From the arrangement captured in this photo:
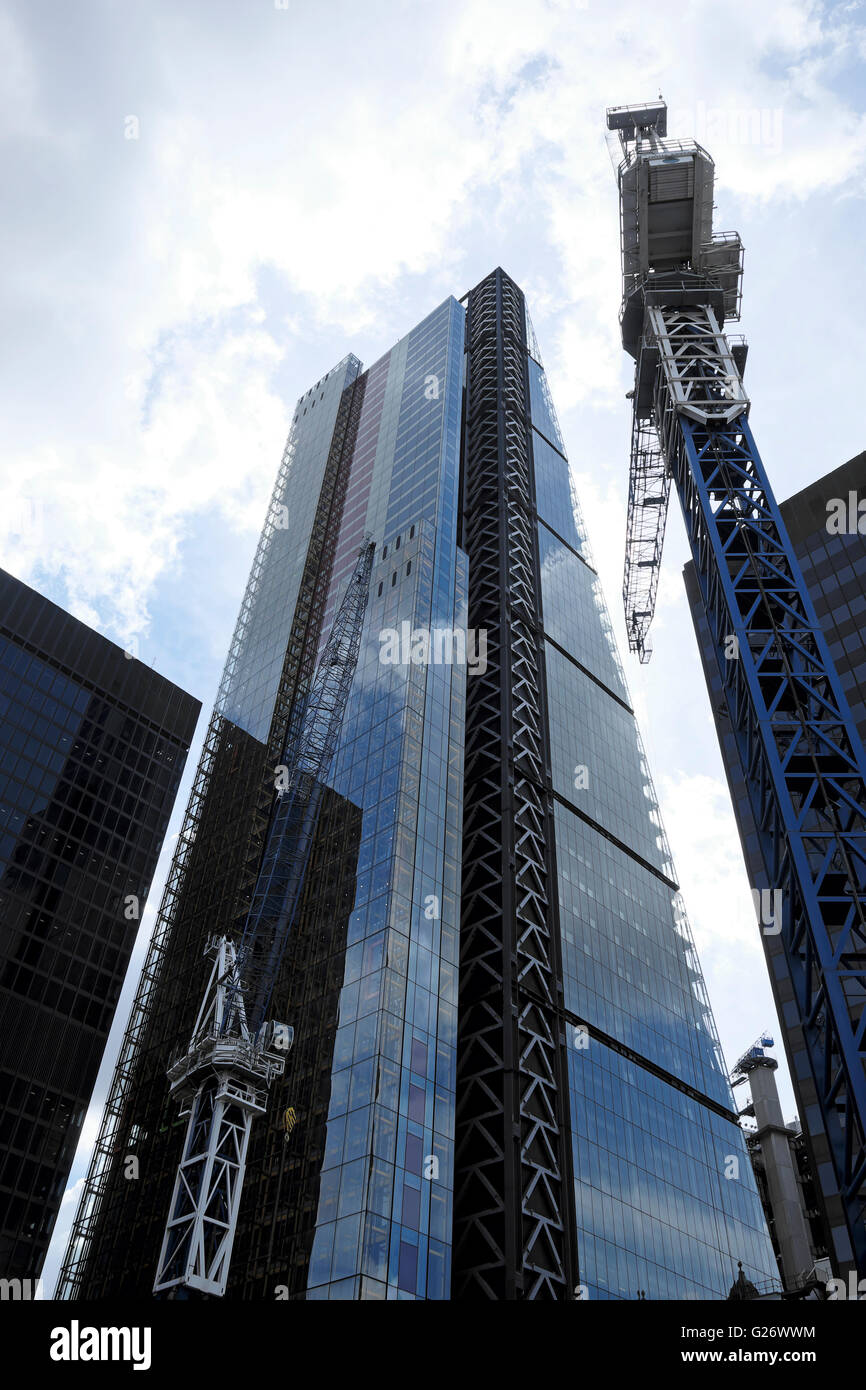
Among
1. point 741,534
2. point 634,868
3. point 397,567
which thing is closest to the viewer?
point 741,534

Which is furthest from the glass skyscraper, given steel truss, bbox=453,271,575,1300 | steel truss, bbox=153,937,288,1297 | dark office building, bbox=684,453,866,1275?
dark office building, bbox=684,453,866,1275

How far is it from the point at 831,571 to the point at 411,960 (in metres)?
42.6

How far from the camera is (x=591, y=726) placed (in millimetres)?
102000

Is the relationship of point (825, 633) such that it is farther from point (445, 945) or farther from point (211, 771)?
point (211, 771)

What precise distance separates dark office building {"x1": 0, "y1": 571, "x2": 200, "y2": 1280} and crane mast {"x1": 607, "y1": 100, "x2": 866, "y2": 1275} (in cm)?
5592

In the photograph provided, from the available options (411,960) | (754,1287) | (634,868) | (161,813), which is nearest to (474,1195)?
(411,960)

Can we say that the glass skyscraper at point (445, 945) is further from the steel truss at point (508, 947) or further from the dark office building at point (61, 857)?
the dark office building at point (61, 857)

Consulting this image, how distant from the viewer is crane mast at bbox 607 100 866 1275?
92.9 ft

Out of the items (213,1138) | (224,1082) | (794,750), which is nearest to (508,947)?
(224,1082)

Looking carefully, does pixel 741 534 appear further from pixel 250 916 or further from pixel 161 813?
pixel 161 813

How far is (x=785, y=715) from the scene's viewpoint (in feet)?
113

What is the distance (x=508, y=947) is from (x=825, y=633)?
31407 mm

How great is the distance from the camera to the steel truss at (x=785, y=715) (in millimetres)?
27609
